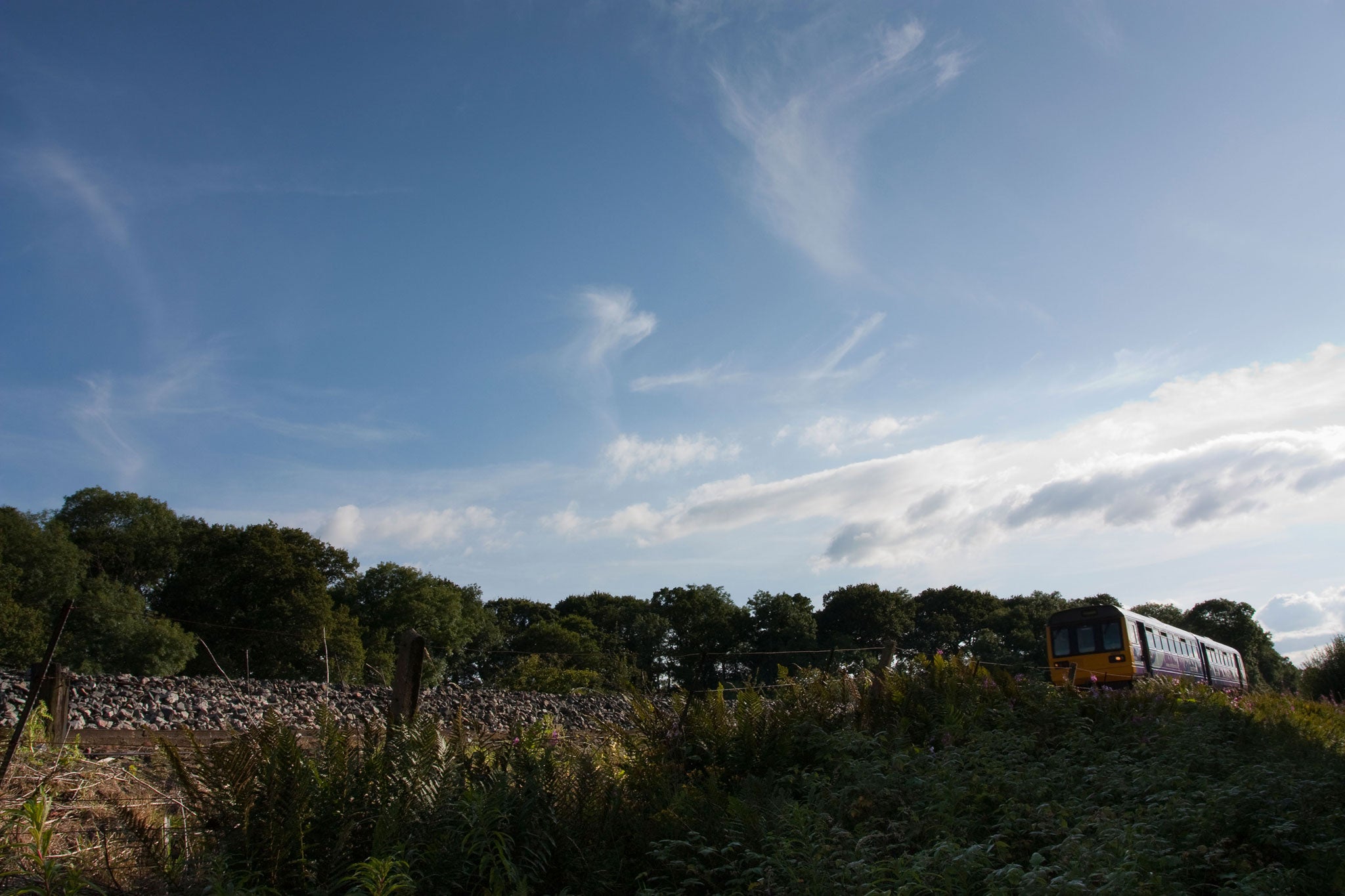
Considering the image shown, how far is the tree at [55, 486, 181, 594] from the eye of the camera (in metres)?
39.3

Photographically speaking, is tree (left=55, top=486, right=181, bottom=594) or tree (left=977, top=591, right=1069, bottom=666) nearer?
tree (left=55, top=486, right=181, bottom=594)

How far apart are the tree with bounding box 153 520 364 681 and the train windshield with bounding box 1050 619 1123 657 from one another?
28838mm

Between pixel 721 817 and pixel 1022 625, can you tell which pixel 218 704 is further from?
pixel 1022 625

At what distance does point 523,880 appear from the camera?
398cm

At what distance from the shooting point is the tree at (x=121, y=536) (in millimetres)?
39312

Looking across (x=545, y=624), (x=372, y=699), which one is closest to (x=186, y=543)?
(x=545, y=624)

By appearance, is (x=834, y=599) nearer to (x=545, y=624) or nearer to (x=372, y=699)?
(x=545, y=624)

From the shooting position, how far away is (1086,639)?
1964cm

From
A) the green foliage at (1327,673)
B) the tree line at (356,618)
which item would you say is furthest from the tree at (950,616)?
the green foliage at (1327,673)

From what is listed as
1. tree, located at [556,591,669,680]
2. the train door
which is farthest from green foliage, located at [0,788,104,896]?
tree, located at [556,591,669,680]

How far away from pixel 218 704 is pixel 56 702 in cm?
547

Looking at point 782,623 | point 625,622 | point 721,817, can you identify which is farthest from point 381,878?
point 625,622

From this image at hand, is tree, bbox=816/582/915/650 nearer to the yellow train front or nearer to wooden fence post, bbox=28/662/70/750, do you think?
the yellow train front

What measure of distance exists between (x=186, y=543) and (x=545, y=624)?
71.7 feet
